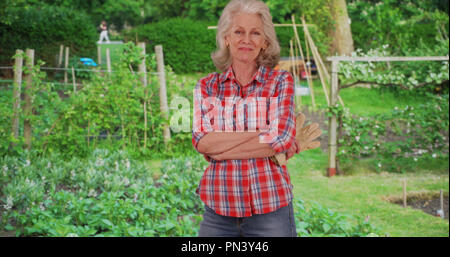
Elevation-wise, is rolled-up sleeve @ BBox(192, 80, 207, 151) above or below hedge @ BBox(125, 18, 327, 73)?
below

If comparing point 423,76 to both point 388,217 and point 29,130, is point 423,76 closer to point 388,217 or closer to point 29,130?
point 388,217

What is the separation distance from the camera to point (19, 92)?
4.13m

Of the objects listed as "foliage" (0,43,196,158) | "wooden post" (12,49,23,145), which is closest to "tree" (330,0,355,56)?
"foliage" (0,43,196,158)

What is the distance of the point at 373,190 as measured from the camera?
4.65m

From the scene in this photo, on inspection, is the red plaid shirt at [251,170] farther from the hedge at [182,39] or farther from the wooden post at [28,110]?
the wooden post at [28,110]

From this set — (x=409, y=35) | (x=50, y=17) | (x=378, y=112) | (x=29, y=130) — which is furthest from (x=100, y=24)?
(x=409, y=35)

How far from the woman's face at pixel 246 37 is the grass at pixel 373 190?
2518 mm

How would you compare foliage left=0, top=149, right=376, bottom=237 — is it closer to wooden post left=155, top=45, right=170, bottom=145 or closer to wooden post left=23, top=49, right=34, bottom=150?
wooden post left=23, top=49, right=34, bottom=150

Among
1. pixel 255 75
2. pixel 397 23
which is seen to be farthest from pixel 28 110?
pixel 397 23

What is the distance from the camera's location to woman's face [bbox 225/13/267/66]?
4.31ft

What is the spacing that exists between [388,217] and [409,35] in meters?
3.81

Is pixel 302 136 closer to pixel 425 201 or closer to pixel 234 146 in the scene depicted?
pixel 234 146

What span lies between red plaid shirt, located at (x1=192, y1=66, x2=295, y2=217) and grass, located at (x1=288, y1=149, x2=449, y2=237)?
7.84 feet

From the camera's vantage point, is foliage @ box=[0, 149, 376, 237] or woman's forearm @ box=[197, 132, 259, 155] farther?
foliage @ box=[0, 149, 376, 237]
